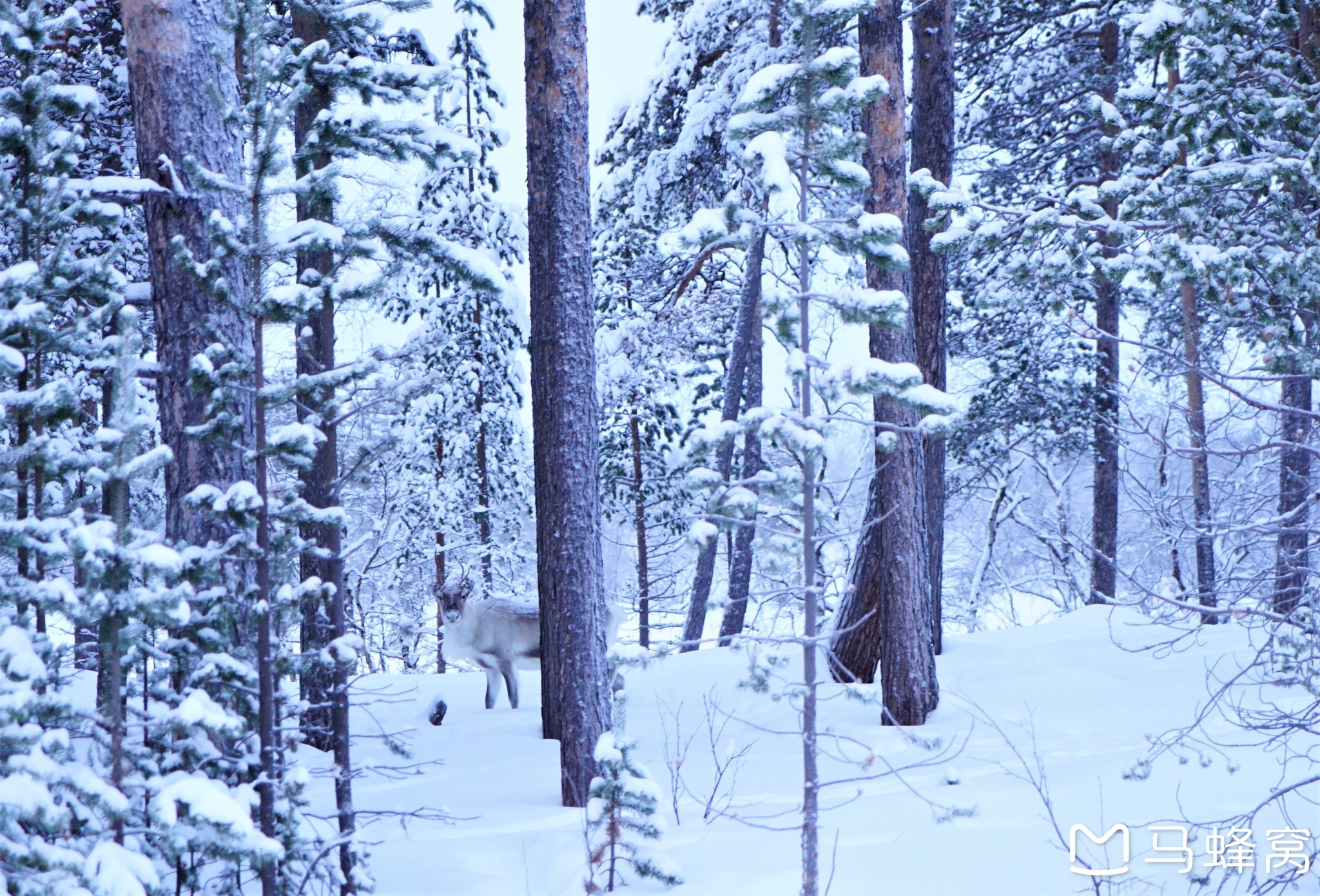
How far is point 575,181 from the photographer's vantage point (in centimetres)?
626

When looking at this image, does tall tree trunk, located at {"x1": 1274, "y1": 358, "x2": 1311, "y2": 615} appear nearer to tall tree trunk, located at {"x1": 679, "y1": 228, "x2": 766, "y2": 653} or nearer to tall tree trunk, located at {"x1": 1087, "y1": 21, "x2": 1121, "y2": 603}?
tall tree trunk, located at {"x1": 1087, "y1": 21, "x2": 1121, "y2": 603}

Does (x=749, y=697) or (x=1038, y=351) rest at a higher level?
(x=1038, y=351)

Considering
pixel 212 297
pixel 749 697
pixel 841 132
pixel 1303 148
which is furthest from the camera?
pixel 749 697

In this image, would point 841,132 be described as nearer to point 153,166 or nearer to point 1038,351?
point 153,166

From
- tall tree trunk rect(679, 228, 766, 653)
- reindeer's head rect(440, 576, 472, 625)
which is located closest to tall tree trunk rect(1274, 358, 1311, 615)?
tall tree trunk rect(679, 228, 766, 653)

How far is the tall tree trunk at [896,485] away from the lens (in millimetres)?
7891

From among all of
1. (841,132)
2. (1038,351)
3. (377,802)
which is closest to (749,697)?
(377,802)

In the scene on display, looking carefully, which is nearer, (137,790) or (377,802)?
(137,790)

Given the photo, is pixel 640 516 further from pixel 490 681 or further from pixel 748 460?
pixel 490 681

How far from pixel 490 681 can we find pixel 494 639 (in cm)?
39

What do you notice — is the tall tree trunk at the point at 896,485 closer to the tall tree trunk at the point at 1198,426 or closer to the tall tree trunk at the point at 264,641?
the tall tree trunk at the point at 1198,426

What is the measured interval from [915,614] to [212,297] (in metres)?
5.76

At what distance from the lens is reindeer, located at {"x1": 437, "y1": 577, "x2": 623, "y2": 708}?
935 centimetres

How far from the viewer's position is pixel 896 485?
7.89 m
